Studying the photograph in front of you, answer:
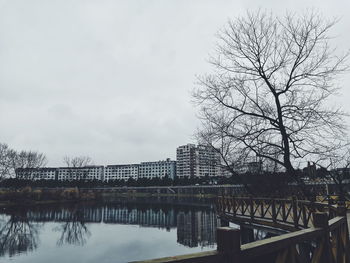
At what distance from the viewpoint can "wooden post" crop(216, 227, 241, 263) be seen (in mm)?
2438

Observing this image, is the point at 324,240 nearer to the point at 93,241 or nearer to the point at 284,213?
the point at 284,213

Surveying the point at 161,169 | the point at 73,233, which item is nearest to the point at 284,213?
the point at 73,233

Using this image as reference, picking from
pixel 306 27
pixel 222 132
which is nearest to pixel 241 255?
pixel 222 132

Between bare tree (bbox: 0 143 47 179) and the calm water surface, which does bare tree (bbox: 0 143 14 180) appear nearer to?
bare tree (bbox: 0 143 47 179)

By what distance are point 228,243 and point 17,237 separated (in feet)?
89.9

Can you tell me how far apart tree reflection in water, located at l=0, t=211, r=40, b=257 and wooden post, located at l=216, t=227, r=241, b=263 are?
20.4m

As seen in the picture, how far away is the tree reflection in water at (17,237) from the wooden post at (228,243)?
20414 mm

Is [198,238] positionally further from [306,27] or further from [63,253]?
[306,27]

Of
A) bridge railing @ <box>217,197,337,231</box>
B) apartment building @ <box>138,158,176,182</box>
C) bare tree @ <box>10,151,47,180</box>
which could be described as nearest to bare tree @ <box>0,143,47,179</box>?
bare tree @ <box>10,151,47,180</box>

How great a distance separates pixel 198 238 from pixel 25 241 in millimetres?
15381

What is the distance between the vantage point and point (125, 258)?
1748cm

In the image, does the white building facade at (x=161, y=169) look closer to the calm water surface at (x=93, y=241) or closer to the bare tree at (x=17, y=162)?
the bare tree at (x=17, y=162)

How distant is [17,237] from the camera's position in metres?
23.5

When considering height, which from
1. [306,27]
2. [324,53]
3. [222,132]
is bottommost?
[222,132]
